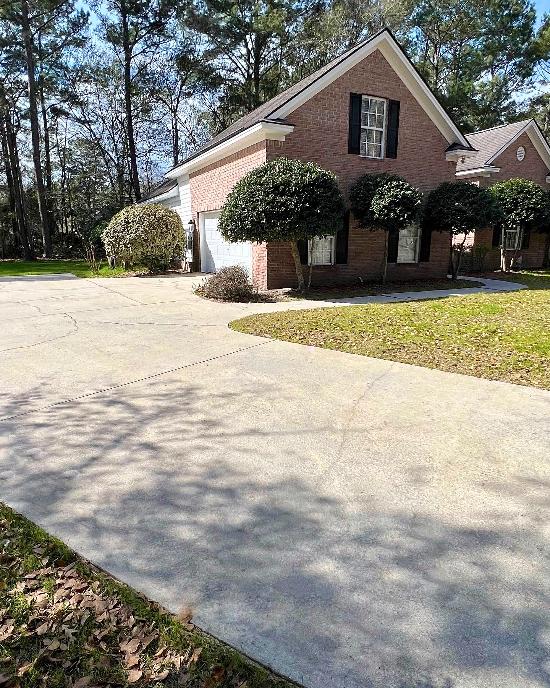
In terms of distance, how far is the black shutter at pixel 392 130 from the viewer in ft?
41.9

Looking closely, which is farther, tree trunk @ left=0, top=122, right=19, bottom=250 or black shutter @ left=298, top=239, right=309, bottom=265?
tree trunk @ left=0, top=122, right=19, bottom=250

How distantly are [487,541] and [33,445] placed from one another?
2934 mm

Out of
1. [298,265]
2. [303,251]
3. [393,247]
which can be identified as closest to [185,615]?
[298,265]

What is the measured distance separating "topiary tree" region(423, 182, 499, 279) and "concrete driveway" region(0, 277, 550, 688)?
9.67 meters

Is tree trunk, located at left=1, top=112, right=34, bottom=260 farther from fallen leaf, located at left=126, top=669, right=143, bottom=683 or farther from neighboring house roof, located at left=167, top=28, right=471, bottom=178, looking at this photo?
fallen leaf, located at left=126, top=669, right=143, bottom=683

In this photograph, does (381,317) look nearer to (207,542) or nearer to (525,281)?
(207,542)

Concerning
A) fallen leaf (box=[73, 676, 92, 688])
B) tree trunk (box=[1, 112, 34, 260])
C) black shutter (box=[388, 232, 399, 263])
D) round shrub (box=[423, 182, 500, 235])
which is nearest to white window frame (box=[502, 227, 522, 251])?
round shrub (box=[423, 182, 500, 235])

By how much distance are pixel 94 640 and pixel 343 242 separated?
11.9m

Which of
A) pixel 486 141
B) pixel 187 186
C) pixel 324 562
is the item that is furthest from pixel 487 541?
pixel 486 141

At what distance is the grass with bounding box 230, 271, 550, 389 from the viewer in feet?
17.0

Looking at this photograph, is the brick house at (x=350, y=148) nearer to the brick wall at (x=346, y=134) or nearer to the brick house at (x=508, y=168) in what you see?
the brick wall at (x=346, y=134)

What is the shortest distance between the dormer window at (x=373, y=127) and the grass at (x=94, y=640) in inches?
510

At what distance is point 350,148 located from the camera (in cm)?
1233

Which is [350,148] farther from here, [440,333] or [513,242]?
[513,242]
